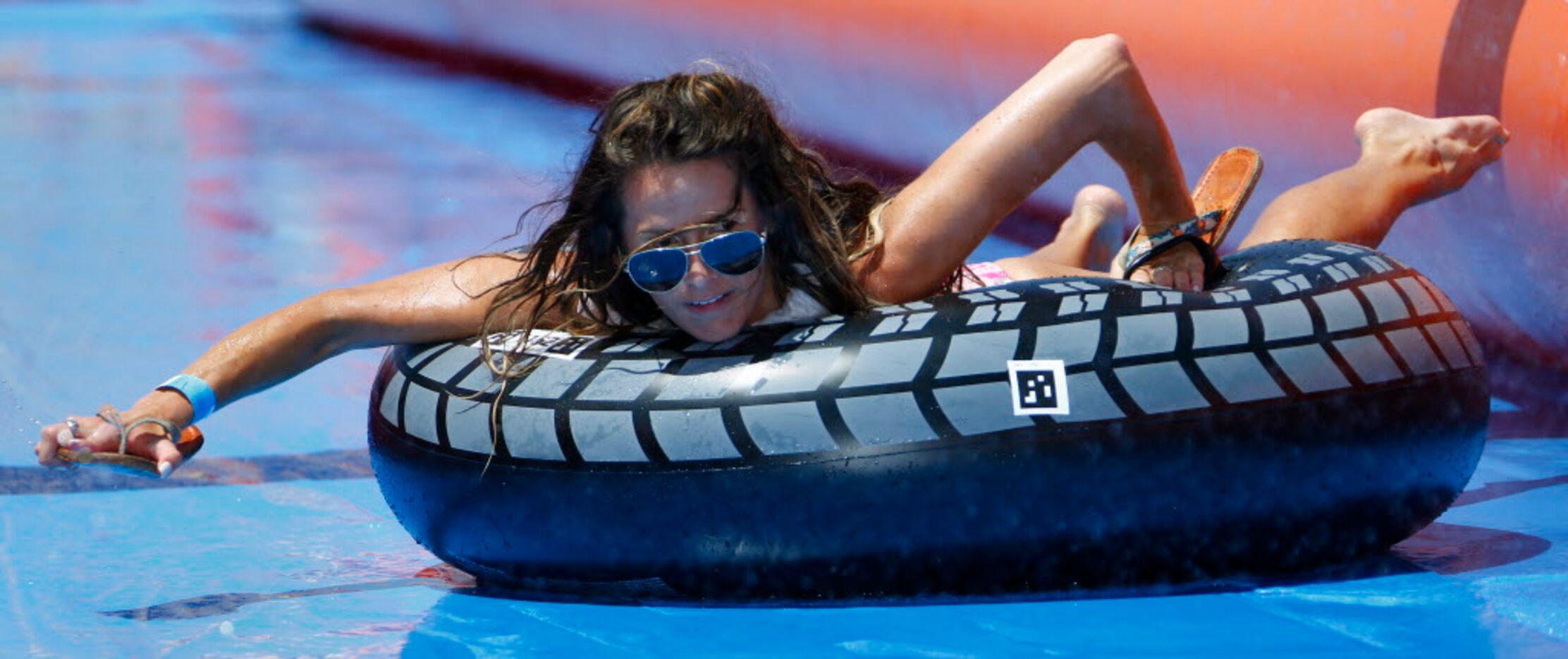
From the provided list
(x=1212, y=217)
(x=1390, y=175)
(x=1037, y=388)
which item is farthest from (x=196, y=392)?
(x=1390, y=175)

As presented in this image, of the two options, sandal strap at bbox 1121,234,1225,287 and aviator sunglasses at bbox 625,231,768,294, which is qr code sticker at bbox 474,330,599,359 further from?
sandal strap at bbox 1121,234,1225,287

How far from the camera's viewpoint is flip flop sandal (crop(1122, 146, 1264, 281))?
292cm

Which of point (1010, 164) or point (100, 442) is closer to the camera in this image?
point (100, 442)

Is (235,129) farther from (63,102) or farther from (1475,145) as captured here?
(1475,145)

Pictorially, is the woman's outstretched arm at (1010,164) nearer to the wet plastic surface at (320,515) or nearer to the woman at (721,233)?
the woman at (721,233)

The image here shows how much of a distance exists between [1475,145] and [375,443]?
2.16 metres

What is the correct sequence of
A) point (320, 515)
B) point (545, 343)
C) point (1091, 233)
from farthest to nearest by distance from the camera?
1. point (1091, 233)
2. point (320, 515)
3. point (545, 343)

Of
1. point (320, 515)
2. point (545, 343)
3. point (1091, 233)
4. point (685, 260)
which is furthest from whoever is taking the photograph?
point (1091, 233)

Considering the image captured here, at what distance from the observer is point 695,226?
2709 millimetres

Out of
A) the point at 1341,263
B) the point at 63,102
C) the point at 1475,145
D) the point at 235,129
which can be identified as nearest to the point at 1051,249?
the point at 1475,145

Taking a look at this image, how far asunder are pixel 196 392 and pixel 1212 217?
63.7 inches

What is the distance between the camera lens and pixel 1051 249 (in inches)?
159

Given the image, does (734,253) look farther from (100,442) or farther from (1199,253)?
(100,442)

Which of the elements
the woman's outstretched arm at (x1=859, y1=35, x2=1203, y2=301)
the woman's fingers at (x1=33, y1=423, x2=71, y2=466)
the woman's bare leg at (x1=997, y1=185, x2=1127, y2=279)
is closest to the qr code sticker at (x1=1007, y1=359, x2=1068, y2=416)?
the woman's outstretched arm at (x1=859, y1=35, x2=1203, y2=301)
